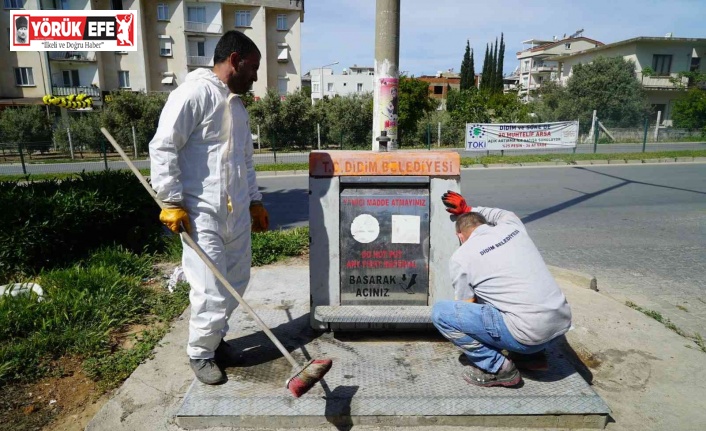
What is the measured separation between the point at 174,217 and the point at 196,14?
136 feet

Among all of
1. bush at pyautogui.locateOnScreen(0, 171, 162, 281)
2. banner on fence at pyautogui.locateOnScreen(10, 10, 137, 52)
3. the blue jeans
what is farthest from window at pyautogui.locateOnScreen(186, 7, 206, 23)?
the blue jeans

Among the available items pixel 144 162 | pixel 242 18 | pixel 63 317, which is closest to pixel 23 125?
pixel 144 162

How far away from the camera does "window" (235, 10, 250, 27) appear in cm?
3928

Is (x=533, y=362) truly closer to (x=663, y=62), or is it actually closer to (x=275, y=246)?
(x=275, y=246)

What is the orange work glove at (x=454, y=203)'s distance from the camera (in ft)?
10.2

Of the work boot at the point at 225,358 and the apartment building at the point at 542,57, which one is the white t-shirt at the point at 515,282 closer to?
the work boot at the point at 225,358

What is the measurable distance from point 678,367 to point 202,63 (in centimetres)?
4124

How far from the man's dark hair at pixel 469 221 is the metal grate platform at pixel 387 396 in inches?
35.1

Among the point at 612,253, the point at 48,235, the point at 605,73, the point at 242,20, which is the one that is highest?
the point at 242,20

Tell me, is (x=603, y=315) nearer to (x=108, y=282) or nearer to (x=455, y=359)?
(x=455, y=359)

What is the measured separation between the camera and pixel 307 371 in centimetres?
255

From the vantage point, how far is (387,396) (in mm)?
2631

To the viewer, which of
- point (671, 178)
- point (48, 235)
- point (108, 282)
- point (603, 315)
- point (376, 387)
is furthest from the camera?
point (671, 178)

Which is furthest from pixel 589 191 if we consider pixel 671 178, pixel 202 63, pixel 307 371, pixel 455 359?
pixel 202 63
